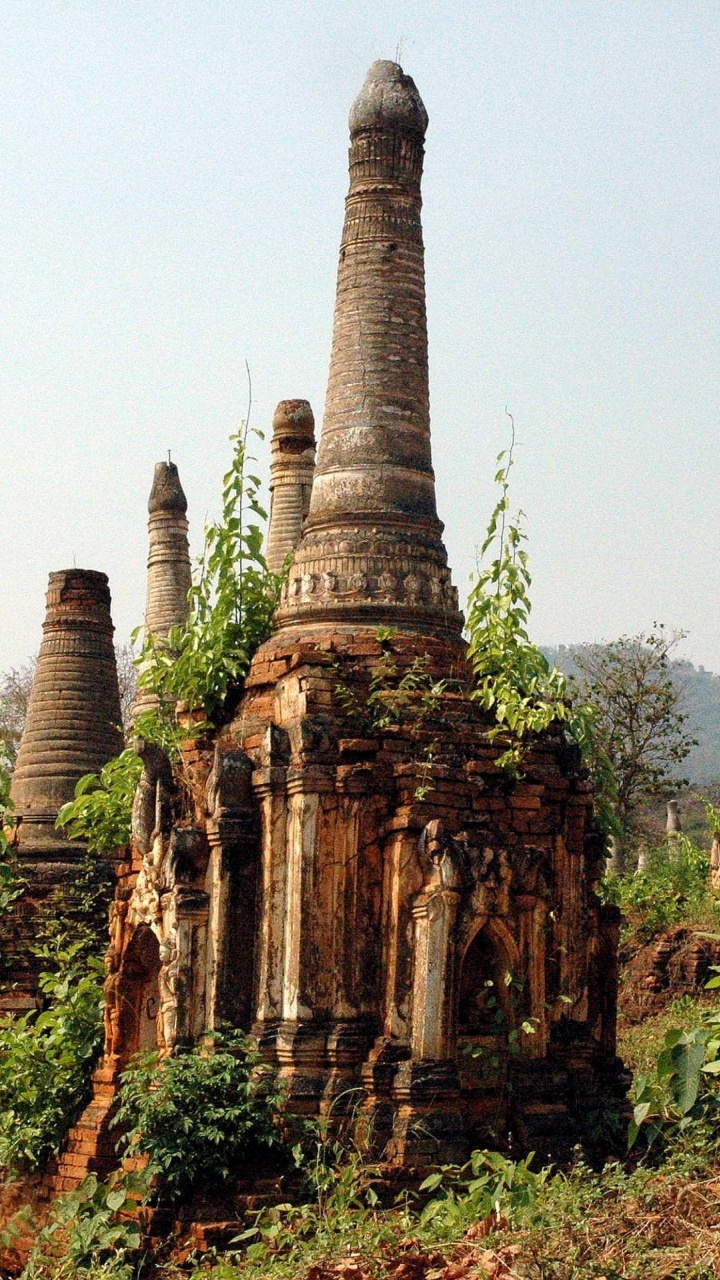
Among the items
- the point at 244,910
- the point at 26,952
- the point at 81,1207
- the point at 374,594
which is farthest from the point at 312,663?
the point at 26,952

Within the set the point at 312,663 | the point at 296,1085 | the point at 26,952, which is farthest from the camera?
the point at 26,952

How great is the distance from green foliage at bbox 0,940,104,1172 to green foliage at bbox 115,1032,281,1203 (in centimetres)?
159

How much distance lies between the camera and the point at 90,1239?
9.52 meters

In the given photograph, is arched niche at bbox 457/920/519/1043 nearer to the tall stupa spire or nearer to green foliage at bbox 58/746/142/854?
the tall stupa spire

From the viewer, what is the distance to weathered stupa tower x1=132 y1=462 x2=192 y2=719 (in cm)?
2078

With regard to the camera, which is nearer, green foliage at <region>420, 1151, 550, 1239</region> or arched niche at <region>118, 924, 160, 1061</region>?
green foliage at <region>420, 1151, 550, 1239</region>

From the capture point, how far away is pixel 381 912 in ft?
34.3

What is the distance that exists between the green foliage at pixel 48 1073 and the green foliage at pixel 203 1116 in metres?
1.59

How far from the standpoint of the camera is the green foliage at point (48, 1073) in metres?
11.6

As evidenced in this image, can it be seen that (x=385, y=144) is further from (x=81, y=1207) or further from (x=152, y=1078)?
(x=81, y=1207)

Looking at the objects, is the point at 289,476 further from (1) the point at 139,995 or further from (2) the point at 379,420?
(1) the point at 139,995

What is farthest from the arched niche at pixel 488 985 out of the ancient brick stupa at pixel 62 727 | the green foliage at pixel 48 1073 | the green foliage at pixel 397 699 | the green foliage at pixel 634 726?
the green foliage at pixel 634 726

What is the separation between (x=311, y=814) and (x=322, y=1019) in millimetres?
1164

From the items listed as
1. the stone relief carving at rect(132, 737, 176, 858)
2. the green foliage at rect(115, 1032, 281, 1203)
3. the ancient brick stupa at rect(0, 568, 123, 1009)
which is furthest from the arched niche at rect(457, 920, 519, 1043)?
the ancient brick stupa at rect(0, 568, 123, 1009)
